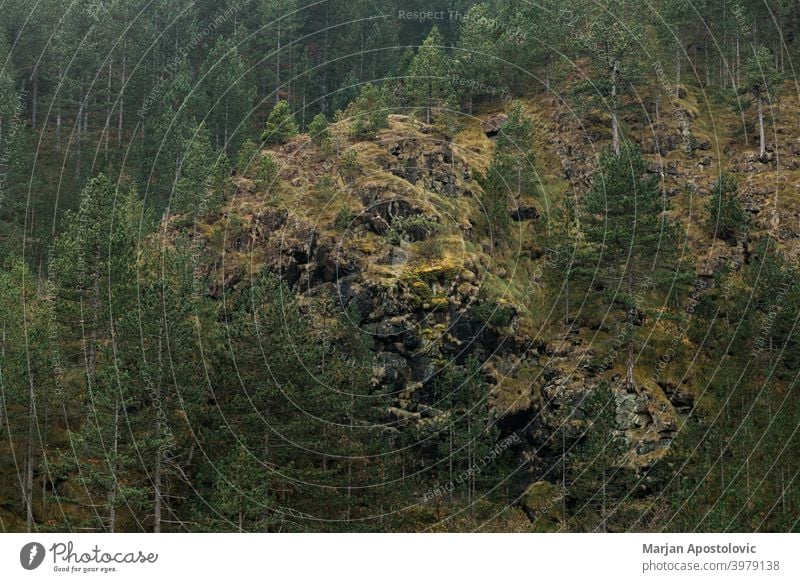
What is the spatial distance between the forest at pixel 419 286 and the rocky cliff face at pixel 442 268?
0.22 meters

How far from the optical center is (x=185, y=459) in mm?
46406

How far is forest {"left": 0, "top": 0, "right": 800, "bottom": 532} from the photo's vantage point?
45250 mm

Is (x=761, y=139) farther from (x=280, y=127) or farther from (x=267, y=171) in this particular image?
(x=267, y=171)

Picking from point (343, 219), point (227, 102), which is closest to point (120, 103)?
point (227, 102)

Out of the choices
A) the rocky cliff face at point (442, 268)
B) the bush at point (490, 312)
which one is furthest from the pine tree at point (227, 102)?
the bush at point (490, 312)

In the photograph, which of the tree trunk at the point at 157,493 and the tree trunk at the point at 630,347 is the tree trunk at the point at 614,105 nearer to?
the tree trunk at the point at 630,347

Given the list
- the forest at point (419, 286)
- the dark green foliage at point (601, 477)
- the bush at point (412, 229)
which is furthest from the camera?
the bush at point (412, 229)

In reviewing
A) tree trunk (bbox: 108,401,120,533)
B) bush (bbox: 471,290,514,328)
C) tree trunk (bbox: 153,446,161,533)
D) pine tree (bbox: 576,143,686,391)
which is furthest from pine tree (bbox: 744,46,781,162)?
tree trunk (bbox: 108,401,120,533)

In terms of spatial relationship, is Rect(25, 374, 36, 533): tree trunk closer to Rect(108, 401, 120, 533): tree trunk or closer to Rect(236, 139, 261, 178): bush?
Rect(108, 401, 120, 533): tree trunk

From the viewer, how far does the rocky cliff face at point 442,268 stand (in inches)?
2253

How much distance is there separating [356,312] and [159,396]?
1485 centimetres
